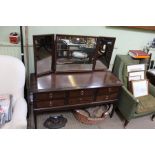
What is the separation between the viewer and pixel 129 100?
6.64 ft

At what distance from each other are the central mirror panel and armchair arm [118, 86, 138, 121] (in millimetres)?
554

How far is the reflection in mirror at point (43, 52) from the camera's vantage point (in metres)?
1.72

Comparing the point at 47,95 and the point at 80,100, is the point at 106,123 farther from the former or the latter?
the point at 47,95

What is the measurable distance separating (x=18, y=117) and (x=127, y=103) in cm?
131

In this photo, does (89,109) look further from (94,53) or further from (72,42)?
(72,42)

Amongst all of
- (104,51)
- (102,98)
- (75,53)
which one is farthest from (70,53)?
(102,98)

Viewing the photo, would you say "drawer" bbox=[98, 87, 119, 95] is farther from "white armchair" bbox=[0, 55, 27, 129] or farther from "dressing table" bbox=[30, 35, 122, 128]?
"white armchair" bbox=[0, 55, 27, 129]

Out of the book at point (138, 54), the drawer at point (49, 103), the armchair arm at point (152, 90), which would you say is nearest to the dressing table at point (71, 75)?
the drawer at point (49, 103)

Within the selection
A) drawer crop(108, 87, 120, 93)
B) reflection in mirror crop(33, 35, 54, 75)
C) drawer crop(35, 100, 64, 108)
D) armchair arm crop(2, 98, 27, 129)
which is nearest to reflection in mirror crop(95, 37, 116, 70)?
drawer crop(108, 87, 120, 93)

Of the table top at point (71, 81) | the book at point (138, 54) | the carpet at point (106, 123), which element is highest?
the book at point (138, 54)

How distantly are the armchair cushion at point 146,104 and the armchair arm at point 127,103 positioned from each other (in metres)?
0.11

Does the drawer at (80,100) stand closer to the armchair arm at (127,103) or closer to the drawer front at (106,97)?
the drawer front at (106,97)
